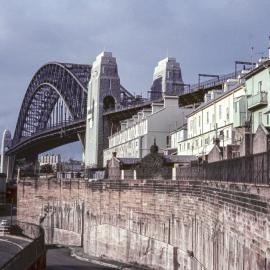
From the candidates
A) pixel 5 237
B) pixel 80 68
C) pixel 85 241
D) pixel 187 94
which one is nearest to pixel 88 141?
pixel 187 94

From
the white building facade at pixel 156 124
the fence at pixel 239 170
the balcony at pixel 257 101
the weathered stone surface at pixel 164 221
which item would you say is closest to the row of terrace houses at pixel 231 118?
the balcony at pixel 257 101

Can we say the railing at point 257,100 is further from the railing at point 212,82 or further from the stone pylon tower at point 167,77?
the stone pylon tower at point 167,77

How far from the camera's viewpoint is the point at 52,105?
188m

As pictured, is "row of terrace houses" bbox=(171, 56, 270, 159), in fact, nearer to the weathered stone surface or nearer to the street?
the weathered stone surface

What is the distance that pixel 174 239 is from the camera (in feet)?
128

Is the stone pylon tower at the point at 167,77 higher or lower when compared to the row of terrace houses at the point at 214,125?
higher

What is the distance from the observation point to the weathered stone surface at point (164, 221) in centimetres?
2063

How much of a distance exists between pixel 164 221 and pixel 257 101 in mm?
18642

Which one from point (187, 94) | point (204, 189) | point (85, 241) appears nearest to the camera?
point (204, 189)

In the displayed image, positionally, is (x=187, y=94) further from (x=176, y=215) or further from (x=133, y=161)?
(x=176, y=215)

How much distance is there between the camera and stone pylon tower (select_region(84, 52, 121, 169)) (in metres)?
123

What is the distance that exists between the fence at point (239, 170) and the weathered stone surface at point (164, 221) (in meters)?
0.41

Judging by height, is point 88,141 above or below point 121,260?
above

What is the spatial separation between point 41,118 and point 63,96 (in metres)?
26.8
